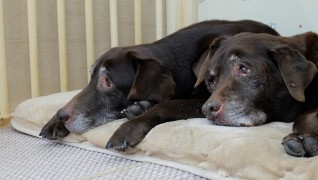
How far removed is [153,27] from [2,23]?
1.04 metres

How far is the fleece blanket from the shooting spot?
3.76 ft

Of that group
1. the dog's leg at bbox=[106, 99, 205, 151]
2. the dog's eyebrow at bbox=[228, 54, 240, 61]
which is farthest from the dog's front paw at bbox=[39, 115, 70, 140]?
the dog's eyebrow at bbox=[228, 54, 240, 61]

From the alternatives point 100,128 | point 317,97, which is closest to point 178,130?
point 100,128

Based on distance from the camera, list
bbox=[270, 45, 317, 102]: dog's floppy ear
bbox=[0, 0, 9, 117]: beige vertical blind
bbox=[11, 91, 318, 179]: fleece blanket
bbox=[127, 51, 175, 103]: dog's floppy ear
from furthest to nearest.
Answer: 1. bbox=[0, 0, 9, 117]: beige vertical blind
2. bbox=[127, 51, 175, 103]: dog's floppy ear
3. bbox=[270, 45, 317, 102]: dog's floppy ear
4. bbox=[11, 91, 318, 179]: fleece blanket

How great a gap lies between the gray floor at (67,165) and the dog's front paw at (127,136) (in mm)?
66

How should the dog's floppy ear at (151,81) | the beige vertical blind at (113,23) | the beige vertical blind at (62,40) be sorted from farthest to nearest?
1. the beige vertical blind at (113,23)
2. the beige vertical blind at (62,40)
3. the dog's floppy ear at (151,81)

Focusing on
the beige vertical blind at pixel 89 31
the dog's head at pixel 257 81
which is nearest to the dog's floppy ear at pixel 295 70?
the dog's head at pixel 257 81

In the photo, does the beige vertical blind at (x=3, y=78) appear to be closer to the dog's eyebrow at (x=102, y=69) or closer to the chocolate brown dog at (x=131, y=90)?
the chocolate brown dog at (x=131, y=90)

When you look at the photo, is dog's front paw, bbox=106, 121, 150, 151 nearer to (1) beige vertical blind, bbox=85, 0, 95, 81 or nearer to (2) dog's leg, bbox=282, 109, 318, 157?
(2) dog's leg, bbox=282, 109, 318, 157

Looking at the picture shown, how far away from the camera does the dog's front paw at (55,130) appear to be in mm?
1783

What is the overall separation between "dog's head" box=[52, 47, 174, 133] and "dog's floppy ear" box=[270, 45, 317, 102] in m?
0.45

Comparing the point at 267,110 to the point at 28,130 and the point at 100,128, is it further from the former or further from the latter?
the point at 28,130

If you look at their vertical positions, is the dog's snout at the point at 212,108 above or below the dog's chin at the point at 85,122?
above

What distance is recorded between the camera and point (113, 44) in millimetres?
2717
